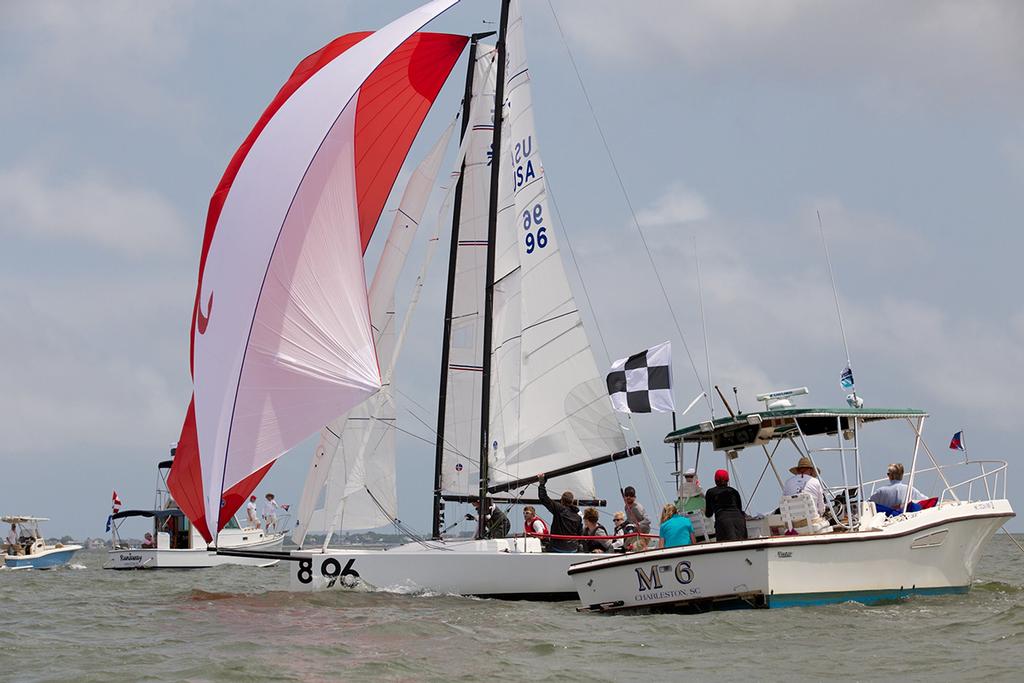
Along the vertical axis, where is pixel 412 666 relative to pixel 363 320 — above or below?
below

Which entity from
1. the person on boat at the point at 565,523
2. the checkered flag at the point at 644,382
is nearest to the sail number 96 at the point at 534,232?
the checkered flag at the point at 644,382

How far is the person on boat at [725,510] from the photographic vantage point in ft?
47.1

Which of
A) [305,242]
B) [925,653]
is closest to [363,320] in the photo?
[305,242]

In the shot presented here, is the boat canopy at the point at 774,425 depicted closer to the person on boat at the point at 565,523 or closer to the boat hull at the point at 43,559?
the person on boat at the point at 565,523

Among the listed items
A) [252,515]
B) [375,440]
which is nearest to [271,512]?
[252,515]

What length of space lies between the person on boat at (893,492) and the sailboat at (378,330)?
4243 mm

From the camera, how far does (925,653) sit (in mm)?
10930

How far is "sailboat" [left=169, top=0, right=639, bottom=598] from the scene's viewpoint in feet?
49.6

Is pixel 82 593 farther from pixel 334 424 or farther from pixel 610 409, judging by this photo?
pixel 610 409

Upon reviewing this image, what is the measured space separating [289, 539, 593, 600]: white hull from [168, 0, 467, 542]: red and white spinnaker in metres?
2.00

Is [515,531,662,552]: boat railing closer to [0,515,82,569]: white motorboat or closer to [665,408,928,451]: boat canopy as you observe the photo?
[665,408,928,451]: boat canopy

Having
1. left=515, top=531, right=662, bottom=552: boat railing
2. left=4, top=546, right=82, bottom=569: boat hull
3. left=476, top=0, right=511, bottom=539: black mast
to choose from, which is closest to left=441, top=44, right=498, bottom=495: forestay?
left=476, top=0, right=511, bottom=539: black mast

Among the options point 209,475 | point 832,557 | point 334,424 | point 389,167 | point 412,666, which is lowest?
point 412,666

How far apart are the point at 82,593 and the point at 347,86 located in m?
12.2
